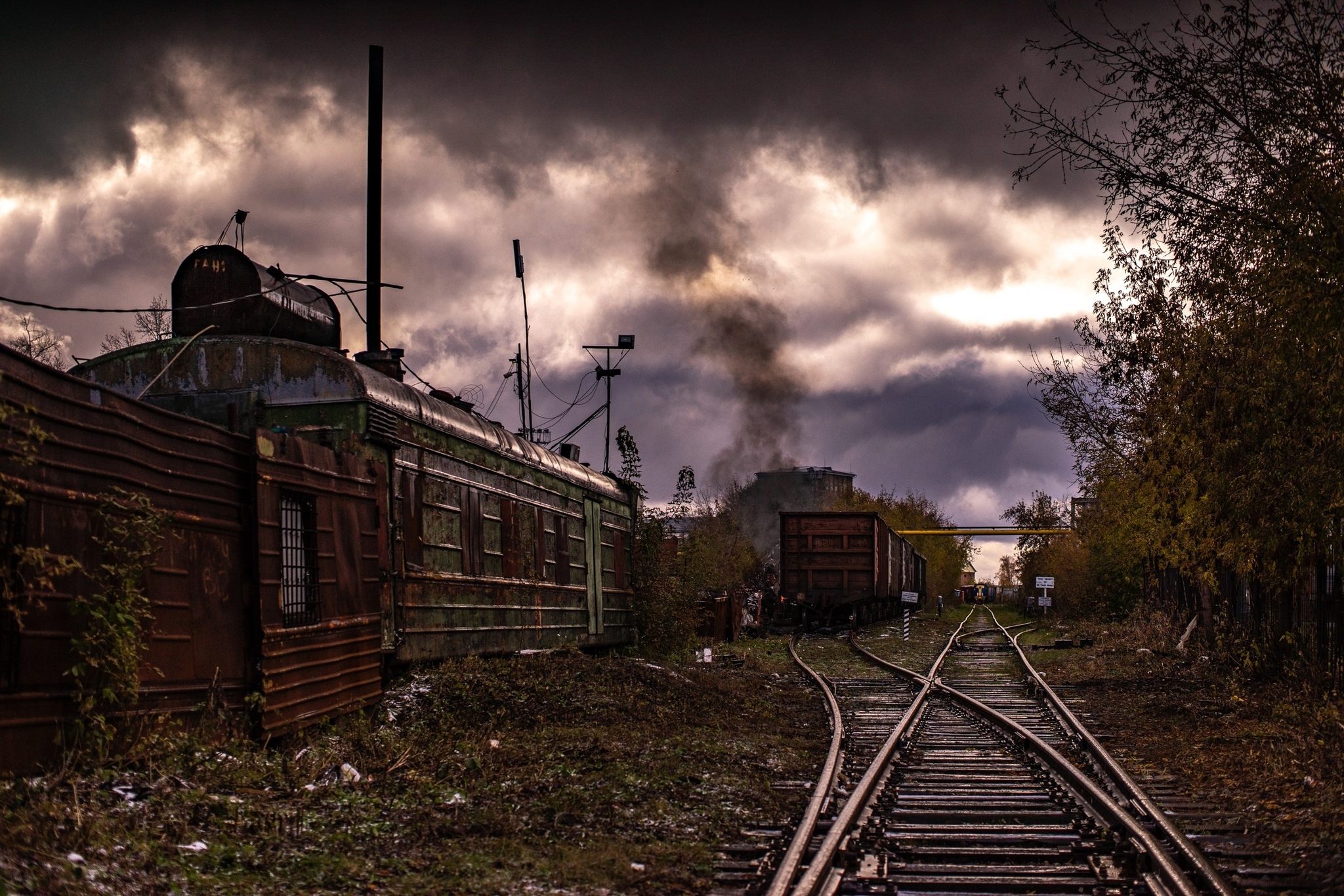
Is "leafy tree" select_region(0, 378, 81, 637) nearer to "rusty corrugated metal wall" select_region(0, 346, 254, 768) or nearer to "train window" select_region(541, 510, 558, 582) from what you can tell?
"rusty corrugated metal wall" select_region(0, 346, 254, 768)

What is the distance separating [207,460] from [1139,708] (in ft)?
37.0

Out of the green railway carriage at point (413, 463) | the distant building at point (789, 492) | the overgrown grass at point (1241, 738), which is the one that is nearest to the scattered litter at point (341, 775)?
the green railway carriage at point (413, 463)

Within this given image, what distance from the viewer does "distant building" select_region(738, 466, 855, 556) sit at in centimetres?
9488

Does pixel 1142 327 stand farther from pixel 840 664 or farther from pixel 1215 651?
pixel 840 664

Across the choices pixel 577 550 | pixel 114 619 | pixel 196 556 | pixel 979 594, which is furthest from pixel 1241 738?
pixel 979 594

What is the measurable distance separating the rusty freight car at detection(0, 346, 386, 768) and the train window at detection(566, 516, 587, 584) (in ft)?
22.6

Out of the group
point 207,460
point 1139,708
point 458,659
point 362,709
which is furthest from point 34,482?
point 1139,708

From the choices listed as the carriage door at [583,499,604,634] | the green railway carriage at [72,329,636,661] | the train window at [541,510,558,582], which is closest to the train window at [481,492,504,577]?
the green railway carriage at [72,329,636,661]

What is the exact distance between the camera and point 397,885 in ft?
18.9

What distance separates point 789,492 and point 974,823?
93.5 metres

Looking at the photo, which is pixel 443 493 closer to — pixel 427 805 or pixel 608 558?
pixel 427 805

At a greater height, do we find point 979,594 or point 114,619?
point 114,619

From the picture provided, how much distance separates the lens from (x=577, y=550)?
59.0 ft

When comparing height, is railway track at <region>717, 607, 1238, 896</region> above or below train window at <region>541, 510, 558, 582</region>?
below
